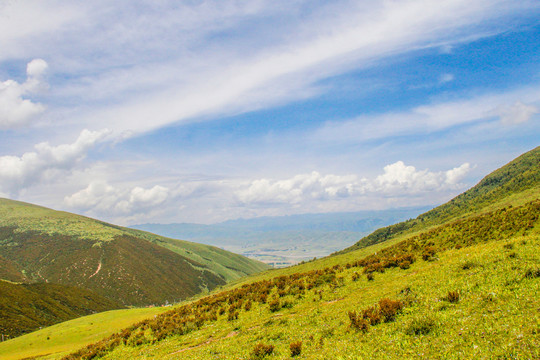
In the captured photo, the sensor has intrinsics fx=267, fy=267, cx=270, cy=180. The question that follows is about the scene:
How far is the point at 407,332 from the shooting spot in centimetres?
1119

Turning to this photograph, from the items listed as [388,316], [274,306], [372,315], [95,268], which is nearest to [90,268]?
[95,268]

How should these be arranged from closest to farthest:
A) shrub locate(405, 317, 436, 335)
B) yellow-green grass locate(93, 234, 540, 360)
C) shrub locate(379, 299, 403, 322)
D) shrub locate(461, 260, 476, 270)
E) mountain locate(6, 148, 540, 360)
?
yellow-green grass locate(93, 234, 540, 360), mountain locate(6, 148, 540, 360), shrub locate(405, 317, 436, 335), shrub locate(379, 299, 403, 322), shrub locate(461, 260, 476, 270)

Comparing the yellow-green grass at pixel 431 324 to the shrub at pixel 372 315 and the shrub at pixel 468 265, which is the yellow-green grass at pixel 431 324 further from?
the shrub at pixel 372 315

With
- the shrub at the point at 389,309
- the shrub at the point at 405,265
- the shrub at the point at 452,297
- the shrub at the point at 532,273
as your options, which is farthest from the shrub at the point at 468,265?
the shrub at the point at 405,265

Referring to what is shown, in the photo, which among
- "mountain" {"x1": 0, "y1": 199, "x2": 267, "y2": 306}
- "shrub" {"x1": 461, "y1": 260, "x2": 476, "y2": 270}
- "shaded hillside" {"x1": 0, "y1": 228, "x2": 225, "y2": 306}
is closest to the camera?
"shrub" {"x1": 461, "y1": 260, "x2": 476, "y2": 270}

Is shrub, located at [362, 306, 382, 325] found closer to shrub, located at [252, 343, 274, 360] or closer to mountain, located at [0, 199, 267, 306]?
shrub, located at [252, 343, 274, 360]

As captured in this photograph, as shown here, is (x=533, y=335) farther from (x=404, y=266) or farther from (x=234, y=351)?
(x=404, y=266)

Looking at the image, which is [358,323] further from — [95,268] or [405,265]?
[95,268]

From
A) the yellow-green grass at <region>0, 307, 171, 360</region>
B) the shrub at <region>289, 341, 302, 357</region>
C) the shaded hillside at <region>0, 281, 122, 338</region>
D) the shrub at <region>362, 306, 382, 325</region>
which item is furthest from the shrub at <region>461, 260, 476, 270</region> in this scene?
the shaded hillside at <region>0, 281, 122, 338</region>

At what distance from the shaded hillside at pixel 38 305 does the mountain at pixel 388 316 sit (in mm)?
67153

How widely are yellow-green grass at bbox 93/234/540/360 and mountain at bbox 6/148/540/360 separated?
4cm

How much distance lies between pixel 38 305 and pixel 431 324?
117426mm

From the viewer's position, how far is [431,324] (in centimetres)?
1102

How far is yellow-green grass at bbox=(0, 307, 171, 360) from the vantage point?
37562 millimetres
